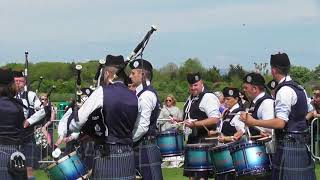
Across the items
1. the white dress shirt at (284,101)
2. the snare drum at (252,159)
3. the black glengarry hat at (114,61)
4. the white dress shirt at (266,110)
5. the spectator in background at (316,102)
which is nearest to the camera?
the black glengarry hat at (114,61)

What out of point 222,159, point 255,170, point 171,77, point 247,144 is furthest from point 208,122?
point 171,77

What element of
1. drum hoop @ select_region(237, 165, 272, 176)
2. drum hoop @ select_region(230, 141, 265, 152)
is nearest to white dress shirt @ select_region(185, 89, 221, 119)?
drum hoop @ select_region(230, 141, 265, 152)

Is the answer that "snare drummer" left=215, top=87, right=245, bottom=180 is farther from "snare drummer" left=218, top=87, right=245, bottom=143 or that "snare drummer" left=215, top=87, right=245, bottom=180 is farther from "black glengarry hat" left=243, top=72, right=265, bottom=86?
"black glengarry hat" left=243, top=72, right=265, bottom=86

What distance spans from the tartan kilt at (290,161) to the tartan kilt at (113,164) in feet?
5.01

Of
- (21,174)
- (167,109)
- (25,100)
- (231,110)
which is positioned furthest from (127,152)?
(167,109)

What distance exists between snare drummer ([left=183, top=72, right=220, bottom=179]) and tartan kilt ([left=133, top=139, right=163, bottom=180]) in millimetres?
823

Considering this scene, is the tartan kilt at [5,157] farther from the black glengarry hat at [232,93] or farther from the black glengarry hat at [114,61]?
the black glengarry hat at [232,93]

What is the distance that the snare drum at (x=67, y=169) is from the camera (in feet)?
21.5

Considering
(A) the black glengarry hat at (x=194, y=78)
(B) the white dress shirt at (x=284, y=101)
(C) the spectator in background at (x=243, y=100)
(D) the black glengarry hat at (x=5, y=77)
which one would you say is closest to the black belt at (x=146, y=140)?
(A) the black glengarry hat at (x=194, y=78)

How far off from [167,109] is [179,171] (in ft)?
5.35

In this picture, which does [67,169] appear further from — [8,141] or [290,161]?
[290,161]

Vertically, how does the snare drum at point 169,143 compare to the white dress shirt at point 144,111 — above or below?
below

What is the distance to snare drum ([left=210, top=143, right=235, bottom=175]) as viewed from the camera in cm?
703

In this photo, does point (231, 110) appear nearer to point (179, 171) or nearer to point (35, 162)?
point (35, 162)
